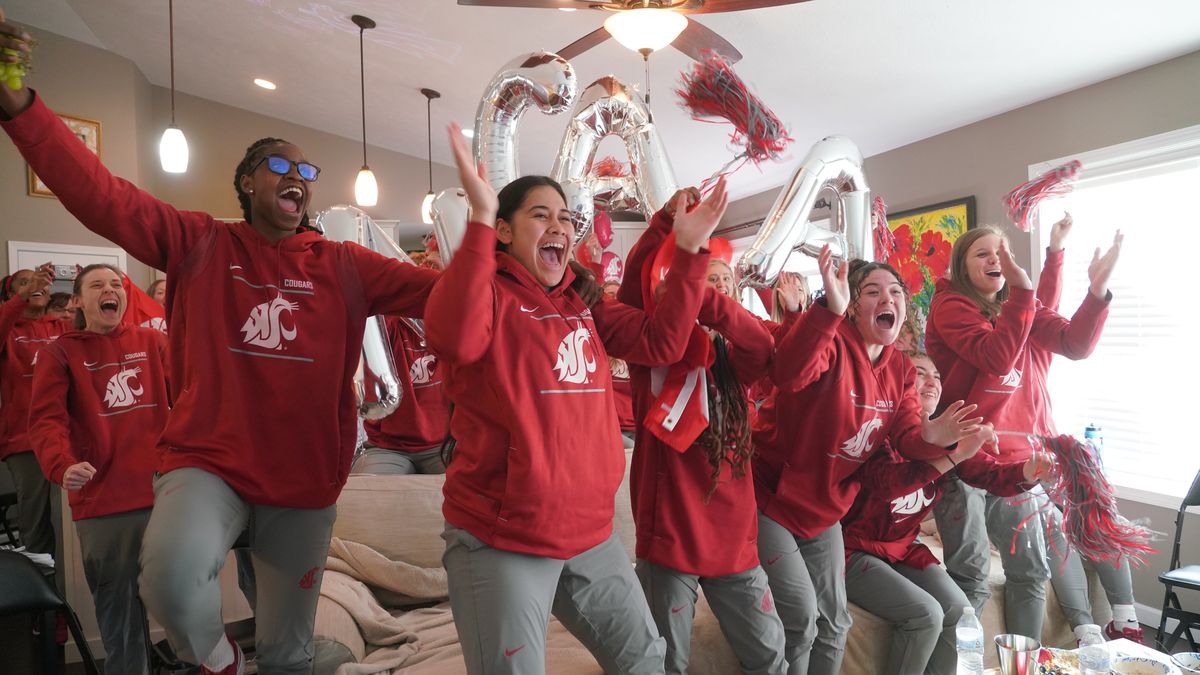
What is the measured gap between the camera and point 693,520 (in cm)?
173

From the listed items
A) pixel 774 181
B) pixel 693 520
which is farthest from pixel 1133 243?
pixel 693 520

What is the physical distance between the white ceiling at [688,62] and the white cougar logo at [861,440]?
2.61ft

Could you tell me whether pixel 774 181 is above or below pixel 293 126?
below

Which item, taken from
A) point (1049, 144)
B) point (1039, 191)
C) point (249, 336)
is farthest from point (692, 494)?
point (1049, 144)

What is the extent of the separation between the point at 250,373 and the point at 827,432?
1.47 m

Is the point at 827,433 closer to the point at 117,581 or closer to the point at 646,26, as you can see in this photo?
the point at 646,26

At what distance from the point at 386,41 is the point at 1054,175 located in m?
3.80

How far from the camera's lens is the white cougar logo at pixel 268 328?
1.45 metres

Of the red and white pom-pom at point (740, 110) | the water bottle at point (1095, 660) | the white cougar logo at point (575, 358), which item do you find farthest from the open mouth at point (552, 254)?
the water bottle at point (1095, 660)

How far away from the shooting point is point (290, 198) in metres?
1.56

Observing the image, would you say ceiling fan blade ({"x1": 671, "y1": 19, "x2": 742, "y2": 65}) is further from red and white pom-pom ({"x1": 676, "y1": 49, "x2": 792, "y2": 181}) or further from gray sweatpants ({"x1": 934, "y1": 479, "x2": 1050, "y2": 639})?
gray sweatpants ({"x1": 934, "y1": 479, "x2": 1050, "y2": 639})

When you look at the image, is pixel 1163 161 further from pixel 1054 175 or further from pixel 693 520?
pixel 693 520

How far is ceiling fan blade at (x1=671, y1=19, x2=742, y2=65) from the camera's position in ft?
8.91

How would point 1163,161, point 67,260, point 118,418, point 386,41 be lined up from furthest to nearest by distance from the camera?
1. point 67,260
2. point 386,41
3. point 1163,161
4. point 118,418
